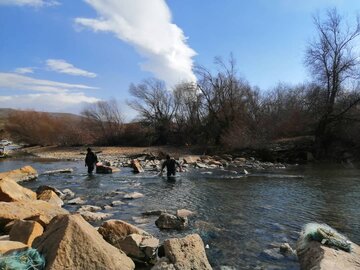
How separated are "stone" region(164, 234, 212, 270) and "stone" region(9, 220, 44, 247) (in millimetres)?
2765

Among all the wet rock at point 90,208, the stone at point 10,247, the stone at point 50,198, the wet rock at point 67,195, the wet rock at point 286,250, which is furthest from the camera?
the wet rock at point 67,195

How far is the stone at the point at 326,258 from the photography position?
22.1 ft

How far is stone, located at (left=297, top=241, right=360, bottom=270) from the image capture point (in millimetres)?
6730

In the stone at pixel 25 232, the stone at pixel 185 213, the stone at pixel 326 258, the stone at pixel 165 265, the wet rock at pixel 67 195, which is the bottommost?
the wet rock at pixel 67 195

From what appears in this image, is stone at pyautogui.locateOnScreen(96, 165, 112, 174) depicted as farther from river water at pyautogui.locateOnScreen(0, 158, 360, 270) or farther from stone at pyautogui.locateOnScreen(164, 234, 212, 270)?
stone at pyautogui.locateOnScreen(164, 234, 212, 270)

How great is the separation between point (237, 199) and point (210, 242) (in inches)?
265

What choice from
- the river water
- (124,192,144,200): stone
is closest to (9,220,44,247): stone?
the river water

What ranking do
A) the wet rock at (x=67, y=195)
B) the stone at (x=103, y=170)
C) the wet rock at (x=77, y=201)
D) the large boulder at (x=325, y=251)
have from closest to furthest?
the large boulder at (x=325, y=251) < the wet rock at (x=77, y=201) < the wet rock at (x=67, y=195) < the stone at (x=103, y=170)

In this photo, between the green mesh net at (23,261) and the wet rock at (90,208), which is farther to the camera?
the wet rock at (90,208)

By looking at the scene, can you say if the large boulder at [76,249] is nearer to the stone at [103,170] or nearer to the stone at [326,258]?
the stone at [326,258]

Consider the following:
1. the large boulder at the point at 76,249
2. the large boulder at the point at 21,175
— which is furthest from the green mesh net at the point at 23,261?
the large boulder at the point at 21,175

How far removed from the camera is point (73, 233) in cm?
658

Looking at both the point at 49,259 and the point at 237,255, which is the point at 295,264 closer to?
the point at 237,255

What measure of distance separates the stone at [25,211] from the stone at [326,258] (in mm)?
5910
